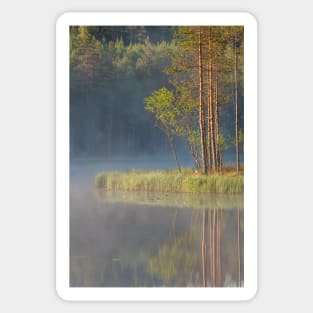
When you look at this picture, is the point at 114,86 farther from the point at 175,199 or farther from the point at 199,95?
the point at 175,199

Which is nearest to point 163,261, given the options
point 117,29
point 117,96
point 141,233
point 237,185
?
point 141,233

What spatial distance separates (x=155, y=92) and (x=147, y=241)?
0.96m

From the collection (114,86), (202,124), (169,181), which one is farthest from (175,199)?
(114,86)

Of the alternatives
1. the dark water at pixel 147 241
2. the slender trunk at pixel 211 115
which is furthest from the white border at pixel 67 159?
the slender trunk at pixel 211 115

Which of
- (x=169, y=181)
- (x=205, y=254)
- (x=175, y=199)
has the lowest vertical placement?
(x=205, y=254)

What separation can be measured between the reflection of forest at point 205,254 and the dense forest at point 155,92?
1.18 ft

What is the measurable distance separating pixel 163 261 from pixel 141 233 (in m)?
0.23

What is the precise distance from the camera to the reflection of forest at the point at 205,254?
5.61 m

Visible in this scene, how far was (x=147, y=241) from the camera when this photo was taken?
18.6 ft

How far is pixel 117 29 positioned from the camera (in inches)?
224

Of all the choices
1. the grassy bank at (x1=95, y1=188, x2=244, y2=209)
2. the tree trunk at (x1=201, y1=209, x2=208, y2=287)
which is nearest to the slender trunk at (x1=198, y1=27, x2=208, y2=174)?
the grassy bank at (x1=95, y1=188, x2=244, y2=209)

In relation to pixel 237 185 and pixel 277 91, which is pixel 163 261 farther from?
pixel 277 91

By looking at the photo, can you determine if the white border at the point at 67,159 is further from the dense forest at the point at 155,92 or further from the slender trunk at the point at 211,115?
the slender trunk at the point at 211,115
